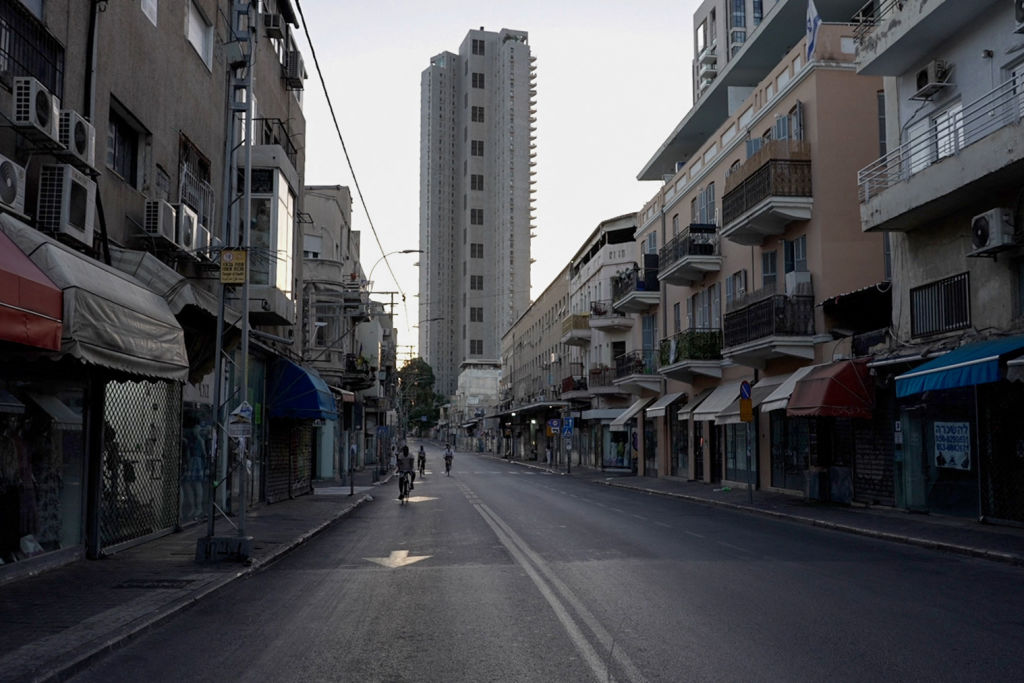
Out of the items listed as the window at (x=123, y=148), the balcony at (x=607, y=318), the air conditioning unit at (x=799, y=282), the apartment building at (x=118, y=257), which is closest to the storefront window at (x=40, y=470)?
the apartment building at (x=118, y=257)

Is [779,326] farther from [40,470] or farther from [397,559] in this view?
[40,470]

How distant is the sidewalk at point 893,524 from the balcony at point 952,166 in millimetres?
Result: 6380

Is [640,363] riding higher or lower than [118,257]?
higher

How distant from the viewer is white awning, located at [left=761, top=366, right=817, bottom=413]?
978 inches

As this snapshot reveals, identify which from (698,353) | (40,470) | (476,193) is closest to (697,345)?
(698,353)

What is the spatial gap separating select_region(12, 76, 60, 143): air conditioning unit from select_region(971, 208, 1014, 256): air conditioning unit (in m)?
15.5

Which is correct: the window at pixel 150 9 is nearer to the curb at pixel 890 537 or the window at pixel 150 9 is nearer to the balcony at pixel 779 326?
the curb at pixel 890 537

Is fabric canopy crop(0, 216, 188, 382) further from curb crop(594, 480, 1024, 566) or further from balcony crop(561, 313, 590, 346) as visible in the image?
balcony crop(561, 313, 590, 346)

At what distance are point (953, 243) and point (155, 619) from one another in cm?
1737

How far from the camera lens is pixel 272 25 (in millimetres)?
24375

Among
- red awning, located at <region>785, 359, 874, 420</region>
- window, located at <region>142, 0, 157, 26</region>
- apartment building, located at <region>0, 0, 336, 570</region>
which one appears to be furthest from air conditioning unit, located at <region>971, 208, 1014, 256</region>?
window, located at <region>142, 0, 157, 26</region>

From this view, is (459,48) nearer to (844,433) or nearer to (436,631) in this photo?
(844,433)

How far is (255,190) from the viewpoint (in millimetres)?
21938

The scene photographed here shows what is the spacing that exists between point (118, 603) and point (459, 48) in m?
193
